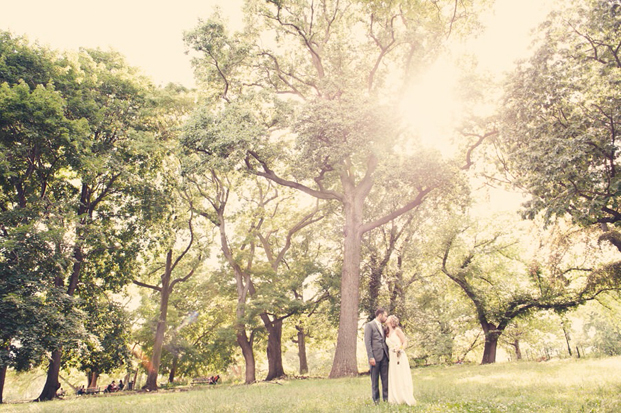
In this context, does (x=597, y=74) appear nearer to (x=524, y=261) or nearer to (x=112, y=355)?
(x=524, y=261)

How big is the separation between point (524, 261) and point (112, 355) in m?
31.8

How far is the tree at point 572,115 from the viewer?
427 inches

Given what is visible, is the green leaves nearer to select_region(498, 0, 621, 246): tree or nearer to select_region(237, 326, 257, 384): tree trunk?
select_region(498, 0, 621, 246): tree

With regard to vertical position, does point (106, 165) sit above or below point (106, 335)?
above

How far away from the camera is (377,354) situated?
8180mm

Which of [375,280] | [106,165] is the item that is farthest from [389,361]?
[375,280]

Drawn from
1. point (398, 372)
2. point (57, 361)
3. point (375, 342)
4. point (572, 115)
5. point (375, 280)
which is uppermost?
point (572, 115)

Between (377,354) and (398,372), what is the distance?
1.85ft

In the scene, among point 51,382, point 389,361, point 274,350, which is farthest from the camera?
point 274,350

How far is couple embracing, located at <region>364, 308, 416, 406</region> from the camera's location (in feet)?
25.6

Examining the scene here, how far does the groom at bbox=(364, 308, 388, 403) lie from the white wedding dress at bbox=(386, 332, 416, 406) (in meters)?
0.18

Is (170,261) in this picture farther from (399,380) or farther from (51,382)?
(399,380)

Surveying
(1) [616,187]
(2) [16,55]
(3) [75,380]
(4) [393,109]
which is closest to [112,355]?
(2) [16,55]

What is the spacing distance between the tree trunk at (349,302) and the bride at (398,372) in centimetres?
847
